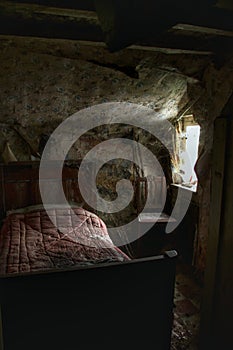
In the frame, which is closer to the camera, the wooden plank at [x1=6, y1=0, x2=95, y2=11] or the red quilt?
the wooden plank at [x1=6, y1=0, x2=95, y2=11]

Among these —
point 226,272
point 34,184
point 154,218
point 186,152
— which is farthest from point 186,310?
point 34,184

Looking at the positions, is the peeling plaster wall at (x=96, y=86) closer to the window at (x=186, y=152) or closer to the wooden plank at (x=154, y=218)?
the window at (x=186, y=152)

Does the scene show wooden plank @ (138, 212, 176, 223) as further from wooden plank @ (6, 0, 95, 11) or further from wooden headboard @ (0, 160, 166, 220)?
wooden plank @ (6, 0, 95, 11)

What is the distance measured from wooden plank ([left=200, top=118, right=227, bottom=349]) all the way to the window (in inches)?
A: 90.3

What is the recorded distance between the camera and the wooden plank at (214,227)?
1.23m

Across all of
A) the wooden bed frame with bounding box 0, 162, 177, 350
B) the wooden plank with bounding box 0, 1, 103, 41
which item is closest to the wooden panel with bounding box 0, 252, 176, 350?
the wooden bed frame with bounding box 0, 162, 177, 350

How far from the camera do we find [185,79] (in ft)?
9.84

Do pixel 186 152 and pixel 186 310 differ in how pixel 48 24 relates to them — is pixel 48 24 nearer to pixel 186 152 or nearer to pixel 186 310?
pixel 186 152

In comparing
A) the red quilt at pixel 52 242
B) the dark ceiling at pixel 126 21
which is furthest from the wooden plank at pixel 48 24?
the red quilt at pixel 52 242

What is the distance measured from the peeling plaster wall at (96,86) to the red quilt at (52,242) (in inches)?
36.8

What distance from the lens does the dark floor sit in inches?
92.8

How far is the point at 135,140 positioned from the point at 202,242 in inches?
67.7

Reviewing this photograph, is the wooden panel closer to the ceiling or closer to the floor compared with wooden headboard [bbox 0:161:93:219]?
closer to the floor

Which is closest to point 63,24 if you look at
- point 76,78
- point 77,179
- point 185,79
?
point 76,78
